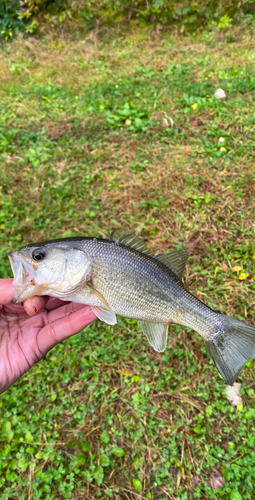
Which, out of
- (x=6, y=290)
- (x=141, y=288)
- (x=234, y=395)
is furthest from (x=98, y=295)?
(x=234, y=395)

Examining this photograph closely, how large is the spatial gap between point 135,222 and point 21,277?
226cm

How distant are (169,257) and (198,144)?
3160mm

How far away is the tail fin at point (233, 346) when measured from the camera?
1.91 metres

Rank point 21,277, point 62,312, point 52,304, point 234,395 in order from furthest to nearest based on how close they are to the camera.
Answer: point 234,395 < point 52,304 < point 62,312 < point 21,277

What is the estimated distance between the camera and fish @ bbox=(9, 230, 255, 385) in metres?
1.85

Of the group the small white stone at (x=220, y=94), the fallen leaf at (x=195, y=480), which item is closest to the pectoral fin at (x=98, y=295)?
the fallen leaf at (x=195, y=480)

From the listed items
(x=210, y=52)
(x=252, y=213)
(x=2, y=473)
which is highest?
(x=210, y=52)

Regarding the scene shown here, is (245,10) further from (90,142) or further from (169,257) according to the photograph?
(169,257)

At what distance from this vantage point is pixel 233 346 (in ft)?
6.35

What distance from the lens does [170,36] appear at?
267 inches

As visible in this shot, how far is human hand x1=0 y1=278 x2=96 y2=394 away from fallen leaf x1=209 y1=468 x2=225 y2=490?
1.74 meters

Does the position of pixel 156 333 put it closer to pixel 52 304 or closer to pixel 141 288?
pixel 141 288

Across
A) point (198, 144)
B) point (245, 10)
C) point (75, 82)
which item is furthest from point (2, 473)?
point (245, 10)

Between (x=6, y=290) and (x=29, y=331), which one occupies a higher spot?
(x=6, y=290)
